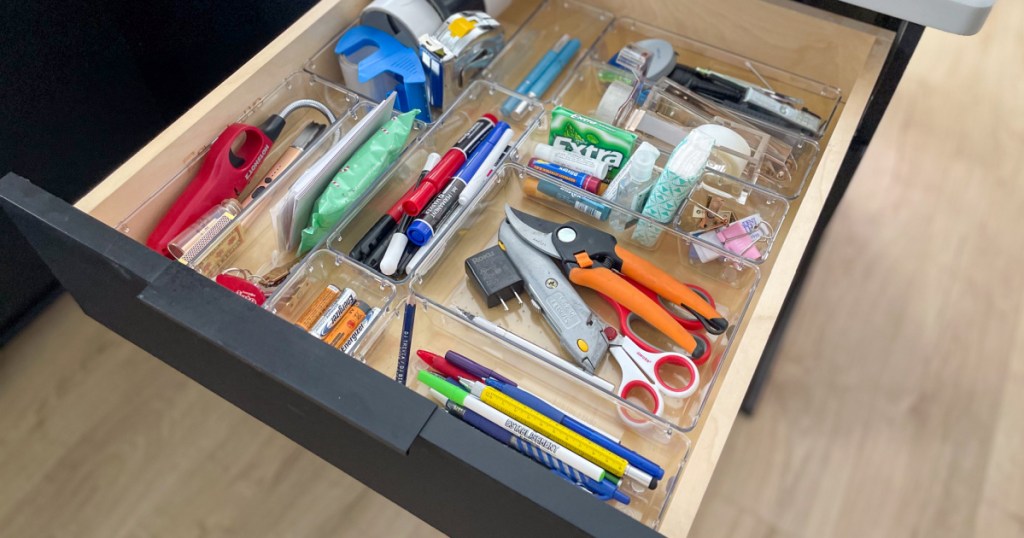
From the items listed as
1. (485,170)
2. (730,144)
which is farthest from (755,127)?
(485,170)

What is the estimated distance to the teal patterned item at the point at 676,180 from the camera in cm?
64

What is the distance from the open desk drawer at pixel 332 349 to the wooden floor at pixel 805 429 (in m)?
0.37

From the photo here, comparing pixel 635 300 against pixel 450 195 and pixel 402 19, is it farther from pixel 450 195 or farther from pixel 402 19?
pixel 402 19

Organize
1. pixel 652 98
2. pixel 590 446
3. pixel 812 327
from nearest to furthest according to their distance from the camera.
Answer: pixel 590 446, pixel 652 98, pixel 812 327

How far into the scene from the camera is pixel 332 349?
0.48 meters

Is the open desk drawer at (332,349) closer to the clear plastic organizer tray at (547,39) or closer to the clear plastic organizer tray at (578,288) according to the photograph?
the clear plastic organizer tray at (578,288)

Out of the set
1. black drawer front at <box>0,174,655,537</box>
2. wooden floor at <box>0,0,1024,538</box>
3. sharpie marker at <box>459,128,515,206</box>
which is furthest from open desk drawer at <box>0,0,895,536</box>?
wooden floor at <box>0,0,1024,538</box>

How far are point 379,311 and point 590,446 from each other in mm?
202

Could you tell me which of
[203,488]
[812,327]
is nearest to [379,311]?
[203,488]

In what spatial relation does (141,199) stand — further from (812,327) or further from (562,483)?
(812,327)

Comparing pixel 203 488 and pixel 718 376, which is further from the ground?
pixel 718 376

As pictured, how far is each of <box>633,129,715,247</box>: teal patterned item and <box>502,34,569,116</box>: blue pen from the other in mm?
181

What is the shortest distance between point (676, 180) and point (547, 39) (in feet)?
0.99

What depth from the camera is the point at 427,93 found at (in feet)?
2.50
